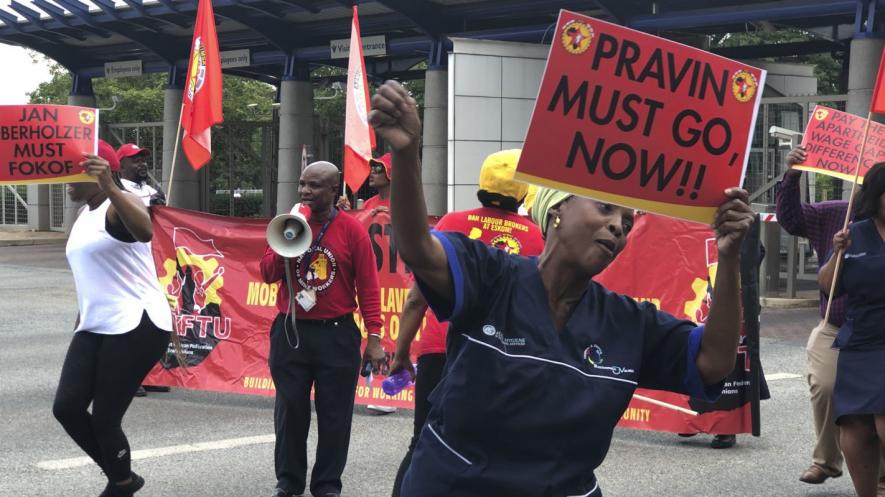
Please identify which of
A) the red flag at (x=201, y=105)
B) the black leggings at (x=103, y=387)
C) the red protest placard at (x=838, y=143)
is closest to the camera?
the black leggings at (x=103, y=387)

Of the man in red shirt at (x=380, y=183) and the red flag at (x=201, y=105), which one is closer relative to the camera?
the man in red shirt at (x=380, y=183)

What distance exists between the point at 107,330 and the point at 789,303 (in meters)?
12.9

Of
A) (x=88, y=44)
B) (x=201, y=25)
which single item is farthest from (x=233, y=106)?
(x=201, y=25)

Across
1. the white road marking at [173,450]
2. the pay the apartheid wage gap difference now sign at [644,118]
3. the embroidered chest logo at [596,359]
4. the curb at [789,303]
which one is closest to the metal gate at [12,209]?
the curb at [789,303]

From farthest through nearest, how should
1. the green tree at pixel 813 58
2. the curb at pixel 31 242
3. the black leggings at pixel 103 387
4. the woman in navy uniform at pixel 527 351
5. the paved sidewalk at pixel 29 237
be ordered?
1. the green tree at pixel 813 58
2. the paved sidewalk at pixel 29 237
3. the curb at pixel 31 242
4. the black leggings at pixel 103 387
5. the woman in navy uniform at pixel 527 351

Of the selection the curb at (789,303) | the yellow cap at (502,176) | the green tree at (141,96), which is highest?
the green tree at (141,96)

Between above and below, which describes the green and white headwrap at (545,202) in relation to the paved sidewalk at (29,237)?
above

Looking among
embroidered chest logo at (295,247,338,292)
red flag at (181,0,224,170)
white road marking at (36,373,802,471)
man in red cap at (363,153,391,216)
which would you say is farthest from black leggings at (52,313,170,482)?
red flag at (181,0,224,170)

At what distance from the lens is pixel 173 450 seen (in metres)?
7.39

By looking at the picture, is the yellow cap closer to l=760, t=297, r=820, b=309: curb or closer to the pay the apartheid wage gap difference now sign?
the pay the apartheid wage gap difference now sign

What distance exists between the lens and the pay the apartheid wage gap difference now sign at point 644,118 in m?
2.82

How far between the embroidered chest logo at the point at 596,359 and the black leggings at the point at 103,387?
10.9ft

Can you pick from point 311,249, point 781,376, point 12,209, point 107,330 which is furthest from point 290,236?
point 12,209

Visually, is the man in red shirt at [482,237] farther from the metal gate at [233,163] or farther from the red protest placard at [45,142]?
the metal gate at [233,163]
